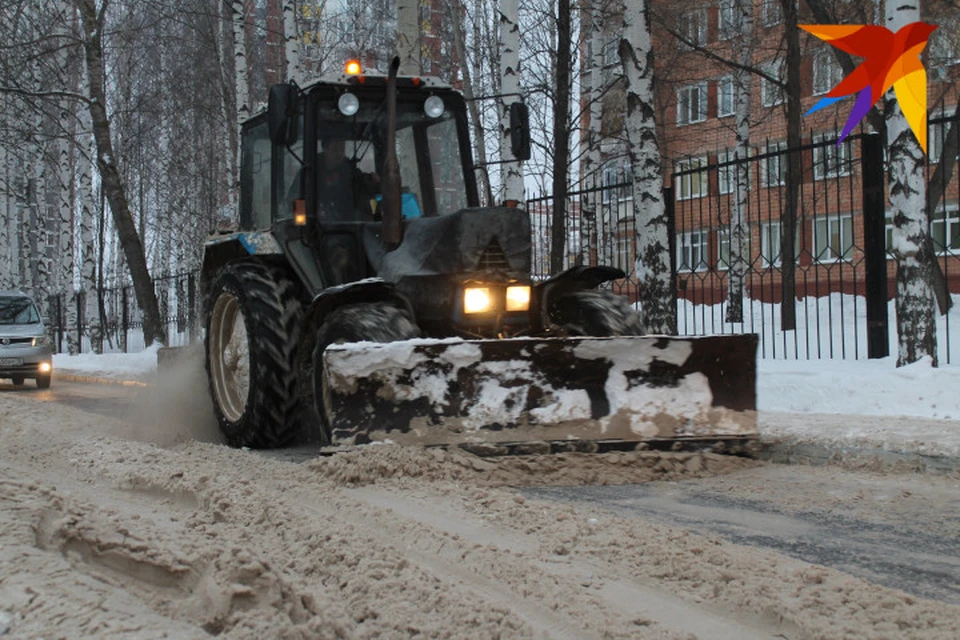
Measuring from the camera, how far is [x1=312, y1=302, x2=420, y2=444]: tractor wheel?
5.86 m

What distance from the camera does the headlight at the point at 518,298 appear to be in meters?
6.59

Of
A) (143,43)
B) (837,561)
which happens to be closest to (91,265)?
(143,43)

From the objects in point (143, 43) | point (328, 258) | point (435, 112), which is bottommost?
point (328, 258)

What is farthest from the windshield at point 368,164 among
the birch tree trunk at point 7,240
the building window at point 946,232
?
the birch tree trunk at point 7,240

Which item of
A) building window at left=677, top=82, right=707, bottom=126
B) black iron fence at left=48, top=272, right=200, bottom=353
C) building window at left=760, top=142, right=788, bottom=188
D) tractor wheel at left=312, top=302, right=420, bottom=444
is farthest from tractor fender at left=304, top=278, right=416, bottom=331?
building window at left=677, top=82, right=707, bottom=126

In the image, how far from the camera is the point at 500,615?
3.01 meters

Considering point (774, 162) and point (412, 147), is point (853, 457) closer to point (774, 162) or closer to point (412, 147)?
point (412, 147)

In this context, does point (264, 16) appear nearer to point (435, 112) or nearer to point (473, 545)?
point (435, 112)

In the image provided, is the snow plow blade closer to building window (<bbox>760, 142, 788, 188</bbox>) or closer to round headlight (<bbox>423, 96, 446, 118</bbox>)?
round headlight (<bbox>423, 96, 446, 118</bbox>)

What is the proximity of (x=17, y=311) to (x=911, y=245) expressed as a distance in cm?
1562

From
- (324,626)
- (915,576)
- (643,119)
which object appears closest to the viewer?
(324,626)

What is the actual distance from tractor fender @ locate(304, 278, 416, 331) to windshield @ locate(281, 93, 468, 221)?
3.07ft

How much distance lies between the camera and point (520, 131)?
7.35 metres

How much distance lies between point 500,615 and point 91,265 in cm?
2523
